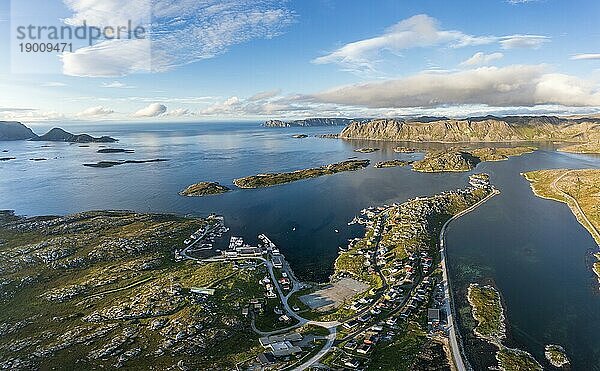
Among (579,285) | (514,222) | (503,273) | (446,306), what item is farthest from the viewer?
(514,222)

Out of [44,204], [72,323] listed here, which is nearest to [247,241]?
[72,323]

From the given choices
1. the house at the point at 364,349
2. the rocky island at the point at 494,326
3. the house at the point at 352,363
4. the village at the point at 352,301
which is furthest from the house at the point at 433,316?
the house at the point at 352,363

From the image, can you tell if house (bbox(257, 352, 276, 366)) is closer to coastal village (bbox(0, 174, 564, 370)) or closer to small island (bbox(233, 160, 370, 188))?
coastal village (bbox(0, 174, 564, 370))

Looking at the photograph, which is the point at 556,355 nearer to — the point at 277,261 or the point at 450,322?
the point at 450,322

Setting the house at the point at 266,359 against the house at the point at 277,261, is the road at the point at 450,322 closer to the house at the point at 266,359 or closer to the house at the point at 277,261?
the house at the point at 266,359

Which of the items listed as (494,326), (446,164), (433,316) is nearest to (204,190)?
(433,316)

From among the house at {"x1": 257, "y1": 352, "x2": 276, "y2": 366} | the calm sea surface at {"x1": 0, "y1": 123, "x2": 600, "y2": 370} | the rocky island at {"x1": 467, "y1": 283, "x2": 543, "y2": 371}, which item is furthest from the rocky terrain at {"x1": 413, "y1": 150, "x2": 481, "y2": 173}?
the house at {"x1": 257, "y1": 352, "x2": 276, "y2": 366}

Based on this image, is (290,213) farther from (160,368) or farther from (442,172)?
(442,172)
